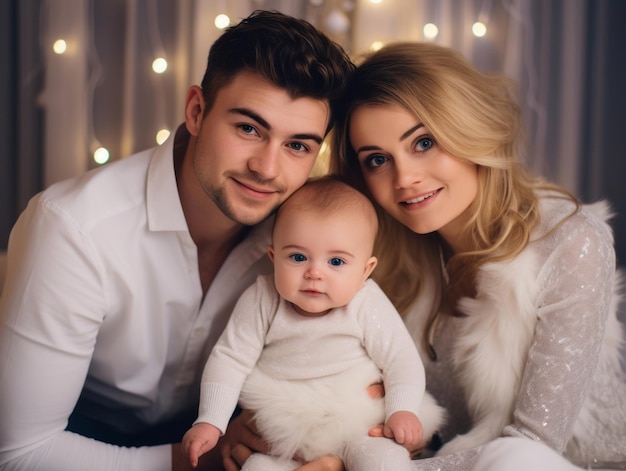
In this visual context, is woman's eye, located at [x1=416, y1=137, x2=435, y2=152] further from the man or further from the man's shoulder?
the man's shoulder

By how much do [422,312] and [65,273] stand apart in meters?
1.04

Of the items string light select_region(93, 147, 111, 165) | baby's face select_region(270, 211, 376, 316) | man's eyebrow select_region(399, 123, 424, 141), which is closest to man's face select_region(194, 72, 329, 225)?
baby's face select_region(270, 211, 376, 316)

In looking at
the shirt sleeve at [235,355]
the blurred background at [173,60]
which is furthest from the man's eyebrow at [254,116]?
the blurred background at [173,60]

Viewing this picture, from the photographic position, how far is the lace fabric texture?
1.58 m

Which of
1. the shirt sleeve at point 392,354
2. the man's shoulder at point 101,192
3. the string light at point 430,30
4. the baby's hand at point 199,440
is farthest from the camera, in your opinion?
the string light at point 430,30

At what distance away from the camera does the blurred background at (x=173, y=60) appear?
8.69ft

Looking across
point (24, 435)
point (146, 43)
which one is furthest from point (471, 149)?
point (146, 43)

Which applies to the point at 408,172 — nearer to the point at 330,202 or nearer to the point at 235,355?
the point at 330,202

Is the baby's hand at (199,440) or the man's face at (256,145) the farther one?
the man's face at (256,145)

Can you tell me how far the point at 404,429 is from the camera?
1.48 m

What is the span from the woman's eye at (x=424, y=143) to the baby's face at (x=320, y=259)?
0.26m

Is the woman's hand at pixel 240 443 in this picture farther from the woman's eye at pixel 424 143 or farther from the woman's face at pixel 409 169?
the woman's eye at pixel 424 143

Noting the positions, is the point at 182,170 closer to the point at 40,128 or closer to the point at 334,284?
the point at 334,284

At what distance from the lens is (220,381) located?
5.21 ft
